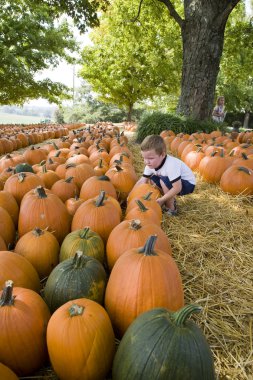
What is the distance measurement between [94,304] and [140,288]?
0.90ft

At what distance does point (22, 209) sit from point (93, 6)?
11403 millimetres

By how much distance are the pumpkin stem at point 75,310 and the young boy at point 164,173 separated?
6.82 feet

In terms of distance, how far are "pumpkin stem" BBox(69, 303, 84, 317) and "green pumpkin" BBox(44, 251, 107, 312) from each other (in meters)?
0.26

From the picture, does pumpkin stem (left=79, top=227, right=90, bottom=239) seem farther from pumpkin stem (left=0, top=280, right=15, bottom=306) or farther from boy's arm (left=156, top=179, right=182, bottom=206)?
boy's arm (left=156, top=179, right=182, bottom=206)

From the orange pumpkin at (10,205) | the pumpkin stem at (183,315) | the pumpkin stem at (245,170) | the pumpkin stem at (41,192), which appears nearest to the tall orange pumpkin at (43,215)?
the pumpkin stem at (41,192)

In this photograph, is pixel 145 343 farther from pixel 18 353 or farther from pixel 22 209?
pixel 22 209

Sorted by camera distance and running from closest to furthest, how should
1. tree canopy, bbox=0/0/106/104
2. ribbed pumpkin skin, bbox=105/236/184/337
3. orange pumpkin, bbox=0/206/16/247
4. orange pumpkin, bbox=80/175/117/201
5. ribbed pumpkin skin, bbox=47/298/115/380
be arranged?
ribbed pumpkin skin, bbox=47/298/115/380, ribbed pumpkin skin, bbox=105/236/184/337, orange pumpkin, bbox=0/206/16/247, orange pumpkin, bbox=80/175/117/201, tree canopy, bbox=0/0/106/104

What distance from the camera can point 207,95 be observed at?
33.0 ft

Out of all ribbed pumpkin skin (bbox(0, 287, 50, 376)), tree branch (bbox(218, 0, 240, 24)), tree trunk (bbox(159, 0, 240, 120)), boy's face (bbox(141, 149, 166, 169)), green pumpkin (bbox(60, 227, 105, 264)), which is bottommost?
ribbed pumpkin skin (bbox(0, 287, 50, 376))

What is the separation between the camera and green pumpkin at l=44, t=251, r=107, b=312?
1777 mm

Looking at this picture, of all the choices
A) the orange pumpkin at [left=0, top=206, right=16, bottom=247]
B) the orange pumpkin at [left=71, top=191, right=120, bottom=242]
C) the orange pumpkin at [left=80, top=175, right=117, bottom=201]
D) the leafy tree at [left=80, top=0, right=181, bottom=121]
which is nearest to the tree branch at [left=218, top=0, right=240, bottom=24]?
the orange pumpkin at [left=80, top=175, right=117, bottom=201]

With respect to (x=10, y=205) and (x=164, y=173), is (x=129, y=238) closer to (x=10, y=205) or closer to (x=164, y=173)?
(x=10, y=205)

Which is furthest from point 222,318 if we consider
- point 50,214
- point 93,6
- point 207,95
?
point 93,6

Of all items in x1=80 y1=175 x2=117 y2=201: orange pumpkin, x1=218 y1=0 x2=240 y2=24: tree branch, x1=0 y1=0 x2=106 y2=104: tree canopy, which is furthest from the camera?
x1=0 y1=0 x2=106 y2=104: tree canopy
